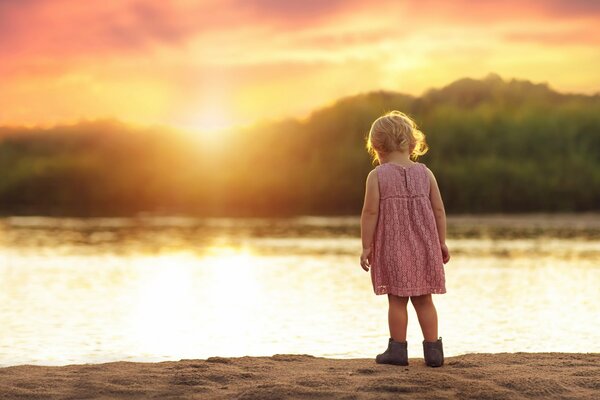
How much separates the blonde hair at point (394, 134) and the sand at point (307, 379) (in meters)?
1.44

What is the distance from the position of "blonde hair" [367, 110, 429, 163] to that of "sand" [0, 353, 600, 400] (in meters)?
1.44

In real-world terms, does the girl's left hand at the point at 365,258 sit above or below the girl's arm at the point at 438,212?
below

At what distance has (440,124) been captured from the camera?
7300 centimetres

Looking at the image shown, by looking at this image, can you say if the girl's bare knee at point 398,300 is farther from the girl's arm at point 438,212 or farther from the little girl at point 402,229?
the girl's arm at point 438,212

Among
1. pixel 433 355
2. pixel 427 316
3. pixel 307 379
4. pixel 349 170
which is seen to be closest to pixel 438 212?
pixel 427 316

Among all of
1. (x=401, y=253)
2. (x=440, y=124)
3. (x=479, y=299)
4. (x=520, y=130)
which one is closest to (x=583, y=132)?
(x=520, y=130)

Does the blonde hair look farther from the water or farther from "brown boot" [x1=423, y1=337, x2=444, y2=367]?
the water

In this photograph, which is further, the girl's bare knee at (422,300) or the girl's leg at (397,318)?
the girl's bare knee at (422,300)

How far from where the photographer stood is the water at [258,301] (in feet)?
28.5

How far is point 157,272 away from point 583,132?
57358mm

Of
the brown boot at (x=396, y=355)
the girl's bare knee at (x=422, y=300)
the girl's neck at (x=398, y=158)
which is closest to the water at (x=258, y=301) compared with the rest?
the girl's bare knee at (x=422, y=300)

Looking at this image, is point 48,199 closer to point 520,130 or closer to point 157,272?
point 520,130

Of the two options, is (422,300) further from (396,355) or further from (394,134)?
(394,134)

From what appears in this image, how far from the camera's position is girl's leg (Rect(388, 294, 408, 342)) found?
697cm
